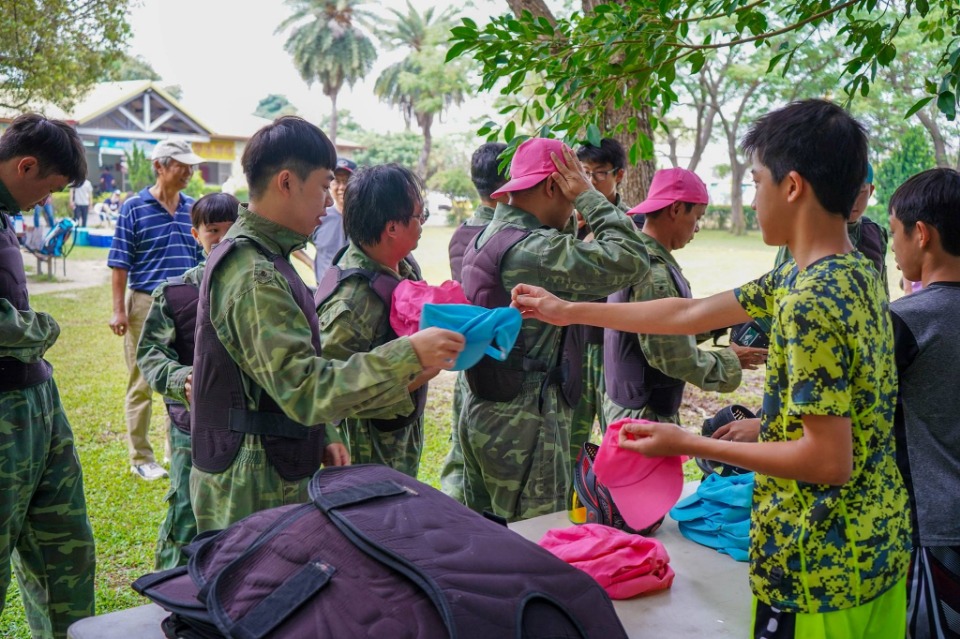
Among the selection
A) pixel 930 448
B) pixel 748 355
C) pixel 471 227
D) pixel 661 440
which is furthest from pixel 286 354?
pixel 471 227

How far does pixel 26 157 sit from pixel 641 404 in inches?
100

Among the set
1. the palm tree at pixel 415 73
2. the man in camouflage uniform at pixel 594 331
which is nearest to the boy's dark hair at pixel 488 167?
the man in camouflage uniform at pixel 594 331

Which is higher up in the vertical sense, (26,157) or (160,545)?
(26,157)

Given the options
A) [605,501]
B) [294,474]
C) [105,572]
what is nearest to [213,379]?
[294,474]

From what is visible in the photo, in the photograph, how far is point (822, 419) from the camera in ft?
5.26

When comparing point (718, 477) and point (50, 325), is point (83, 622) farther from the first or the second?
point (718, 477)

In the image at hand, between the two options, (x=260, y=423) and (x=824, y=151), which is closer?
(x=824, y=151)

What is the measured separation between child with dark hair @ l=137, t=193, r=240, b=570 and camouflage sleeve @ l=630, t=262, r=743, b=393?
1697 millimetres

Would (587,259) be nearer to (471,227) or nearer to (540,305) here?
(540,305)

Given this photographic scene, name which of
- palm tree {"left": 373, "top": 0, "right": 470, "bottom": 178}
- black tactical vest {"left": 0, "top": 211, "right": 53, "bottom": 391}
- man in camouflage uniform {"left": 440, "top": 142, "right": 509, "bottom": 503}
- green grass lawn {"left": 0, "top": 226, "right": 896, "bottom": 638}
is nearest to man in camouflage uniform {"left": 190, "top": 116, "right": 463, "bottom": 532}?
black tactical vest {"left": 0, "top": 211, "right": 53, "bottom": 391}

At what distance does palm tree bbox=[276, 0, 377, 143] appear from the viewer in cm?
4566

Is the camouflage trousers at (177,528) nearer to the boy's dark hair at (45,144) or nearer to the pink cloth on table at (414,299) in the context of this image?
the pink cloth on table at (414,299)

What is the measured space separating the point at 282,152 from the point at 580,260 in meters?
1.16

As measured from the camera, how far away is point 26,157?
110 inches
